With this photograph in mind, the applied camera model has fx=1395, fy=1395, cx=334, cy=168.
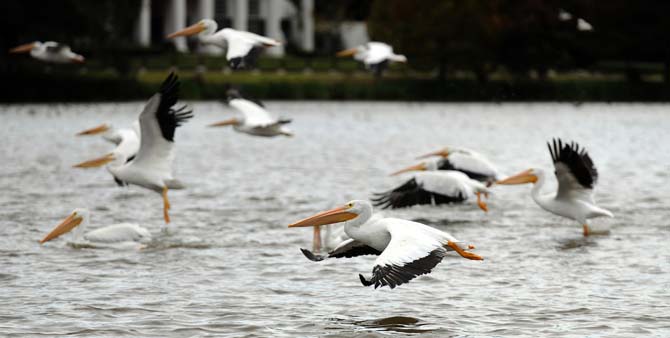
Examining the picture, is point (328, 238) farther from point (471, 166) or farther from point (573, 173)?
point (471, 166)

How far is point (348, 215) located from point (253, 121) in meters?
8.02

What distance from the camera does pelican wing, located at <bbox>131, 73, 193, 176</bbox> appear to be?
42.6ft

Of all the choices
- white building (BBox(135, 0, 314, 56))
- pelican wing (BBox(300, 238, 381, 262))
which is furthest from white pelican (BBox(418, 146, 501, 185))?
white building (BBox(135, 0, 314, 56))

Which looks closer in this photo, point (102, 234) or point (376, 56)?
point (102, 234)

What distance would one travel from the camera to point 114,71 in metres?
57.0

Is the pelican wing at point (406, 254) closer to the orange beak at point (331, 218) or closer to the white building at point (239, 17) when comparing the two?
the orange beak at point (331, 218)

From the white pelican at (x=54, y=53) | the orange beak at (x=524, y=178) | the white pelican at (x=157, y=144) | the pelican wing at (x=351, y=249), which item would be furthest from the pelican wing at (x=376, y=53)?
the pelican wing at (x=351, y=249)

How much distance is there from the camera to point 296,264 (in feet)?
39.3

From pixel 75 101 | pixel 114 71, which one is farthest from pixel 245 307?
pixel 114 71

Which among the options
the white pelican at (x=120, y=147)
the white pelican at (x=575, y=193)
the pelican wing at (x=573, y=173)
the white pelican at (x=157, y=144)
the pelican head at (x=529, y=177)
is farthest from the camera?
the white pelican at (x=120, y=147)

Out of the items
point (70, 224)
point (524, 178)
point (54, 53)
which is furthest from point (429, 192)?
point (54, 53)

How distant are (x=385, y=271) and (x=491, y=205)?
9.36 m

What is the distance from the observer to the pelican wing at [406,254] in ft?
→ 26.7

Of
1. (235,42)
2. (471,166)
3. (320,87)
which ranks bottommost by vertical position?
(320,87)
